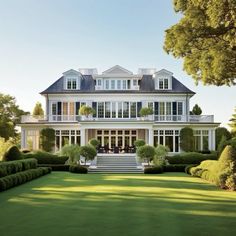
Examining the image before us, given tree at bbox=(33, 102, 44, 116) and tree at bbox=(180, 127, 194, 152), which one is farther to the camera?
tree at bbox=(33, 102, 44, 116)

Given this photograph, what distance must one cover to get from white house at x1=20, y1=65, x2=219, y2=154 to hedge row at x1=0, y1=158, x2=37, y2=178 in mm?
15806

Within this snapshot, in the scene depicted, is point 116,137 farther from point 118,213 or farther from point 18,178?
point 118,213

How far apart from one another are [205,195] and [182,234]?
6.76 m

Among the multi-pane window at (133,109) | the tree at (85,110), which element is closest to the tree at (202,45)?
the tree at (85,110)

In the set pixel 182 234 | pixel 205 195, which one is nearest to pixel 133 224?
pixel 182 234

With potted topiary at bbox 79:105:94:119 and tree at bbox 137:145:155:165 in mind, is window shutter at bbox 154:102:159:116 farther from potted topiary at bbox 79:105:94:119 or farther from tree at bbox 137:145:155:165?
tree at bbox 137:145:155:165

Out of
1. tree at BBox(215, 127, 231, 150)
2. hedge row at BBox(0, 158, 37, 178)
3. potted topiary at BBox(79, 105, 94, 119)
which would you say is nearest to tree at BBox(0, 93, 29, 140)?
potted topiary at BBox(79, 105, 94, 119)

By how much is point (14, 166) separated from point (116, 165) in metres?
14.4

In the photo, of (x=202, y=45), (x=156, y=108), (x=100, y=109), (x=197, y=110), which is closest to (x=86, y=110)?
(x=100, y=109)

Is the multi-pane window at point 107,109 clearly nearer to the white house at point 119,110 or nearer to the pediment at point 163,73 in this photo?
the white house at point 119,110

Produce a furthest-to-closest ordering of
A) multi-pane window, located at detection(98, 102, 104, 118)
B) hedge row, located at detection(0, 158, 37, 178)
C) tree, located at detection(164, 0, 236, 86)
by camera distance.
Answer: multi-pane window, located at detection(98, 102, 104, 118) < hedge row, located at detection(0, 158, 37, 178) < tree, located at detection(164, 0, 236, 86)

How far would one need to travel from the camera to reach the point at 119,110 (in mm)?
42219

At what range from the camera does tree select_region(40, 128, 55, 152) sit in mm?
40562

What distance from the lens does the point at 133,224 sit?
927 centimetres
